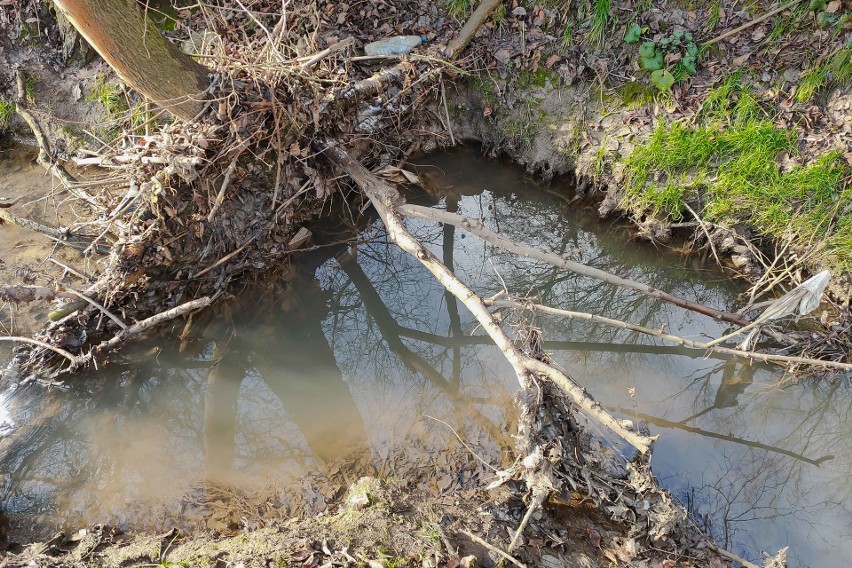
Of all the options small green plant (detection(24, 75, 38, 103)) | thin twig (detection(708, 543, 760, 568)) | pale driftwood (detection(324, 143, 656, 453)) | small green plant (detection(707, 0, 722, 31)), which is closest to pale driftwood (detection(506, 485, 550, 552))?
pale driftwood (detection(324, 143, 656, 453))

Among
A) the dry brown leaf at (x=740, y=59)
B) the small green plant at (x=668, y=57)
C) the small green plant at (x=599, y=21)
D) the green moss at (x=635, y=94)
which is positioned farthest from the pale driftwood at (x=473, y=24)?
the dry brown leaf at (x=740, y=59)

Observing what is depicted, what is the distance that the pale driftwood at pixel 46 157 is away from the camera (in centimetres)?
387

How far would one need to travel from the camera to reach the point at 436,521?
2916 mm

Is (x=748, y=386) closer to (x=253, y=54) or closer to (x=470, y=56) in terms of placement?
(x=470, y=56)

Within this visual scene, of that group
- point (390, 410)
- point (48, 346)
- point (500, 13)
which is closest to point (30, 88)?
point (48, 346)

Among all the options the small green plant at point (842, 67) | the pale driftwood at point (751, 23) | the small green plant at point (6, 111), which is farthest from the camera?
the small green plant at point (6, 111)

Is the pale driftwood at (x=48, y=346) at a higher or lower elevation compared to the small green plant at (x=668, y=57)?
lower

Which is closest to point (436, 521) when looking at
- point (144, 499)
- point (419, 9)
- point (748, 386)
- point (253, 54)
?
point (144, 499)

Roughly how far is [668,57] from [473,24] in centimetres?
176

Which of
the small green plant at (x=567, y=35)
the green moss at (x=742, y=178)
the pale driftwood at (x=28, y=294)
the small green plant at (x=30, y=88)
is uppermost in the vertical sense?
the small green plant at (x=567, y=35)

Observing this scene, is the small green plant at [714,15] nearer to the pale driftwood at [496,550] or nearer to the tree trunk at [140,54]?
the tree trunk at [140,54]

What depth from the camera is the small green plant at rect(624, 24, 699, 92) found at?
14.8 feet

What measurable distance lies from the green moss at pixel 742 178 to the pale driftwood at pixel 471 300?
6.58 feet

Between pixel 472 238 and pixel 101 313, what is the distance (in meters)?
3.07
